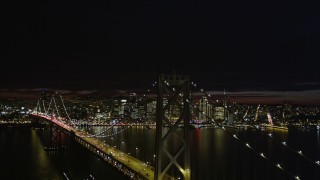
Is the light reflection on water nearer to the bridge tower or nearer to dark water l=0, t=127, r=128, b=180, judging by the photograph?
dark water l=0, t=127, r=128, b=180

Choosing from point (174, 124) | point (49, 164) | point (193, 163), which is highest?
point (174, 124)

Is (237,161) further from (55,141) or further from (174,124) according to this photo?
(55,141)

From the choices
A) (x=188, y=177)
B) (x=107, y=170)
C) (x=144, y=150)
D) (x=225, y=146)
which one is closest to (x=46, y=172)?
(x=107, y=170)

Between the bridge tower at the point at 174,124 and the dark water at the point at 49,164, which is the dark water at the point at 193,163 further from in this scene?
the bridge tower at the point at 174,124

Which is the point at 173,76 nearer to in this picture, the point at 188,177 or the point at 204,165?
the point at 188,177

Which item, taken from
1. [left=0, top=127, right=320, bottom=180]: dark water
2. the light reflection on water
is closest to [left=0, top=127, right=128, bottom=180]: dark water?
[left=0, top=127, right=320, bottom=180]: dark water

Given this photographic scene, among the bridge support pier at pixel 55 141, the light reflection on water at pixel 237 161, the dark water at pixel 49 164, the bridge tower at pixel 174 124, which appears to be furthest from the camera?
the bridge support pier at pixel 55 141

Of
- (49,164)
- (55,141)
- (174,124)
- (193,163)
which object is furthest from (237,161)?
(55,141)

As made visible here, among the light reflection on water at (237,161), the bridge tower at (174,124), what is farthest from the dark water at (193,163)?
the bridge tower at (174,124)

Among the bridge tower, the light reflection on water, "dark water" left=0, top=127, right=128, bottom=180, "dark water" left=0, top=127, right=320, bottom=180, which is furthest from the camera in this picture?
the light reflection on water

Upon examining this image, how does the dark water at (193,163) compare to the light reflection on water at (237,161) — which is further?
the light reflection on water at (237,161)

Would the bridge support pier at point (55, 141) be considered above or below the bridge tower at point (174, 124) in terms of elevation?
below

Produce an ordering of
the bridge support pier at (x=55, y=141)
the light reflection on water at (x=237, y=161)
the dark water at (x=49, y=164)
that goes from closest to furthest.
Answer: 1. the dark water at (x=49, y=164)
2. the light reflection on water at (x=237, y=161)
3. the bridge support pier at (x=55, y=141)

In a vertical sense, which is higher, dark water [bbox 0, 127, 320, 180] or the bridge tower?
the bridge tower
